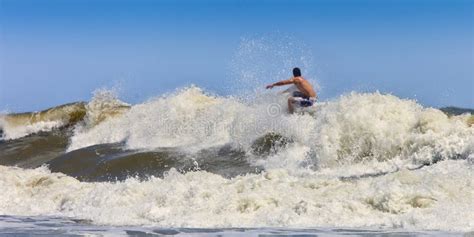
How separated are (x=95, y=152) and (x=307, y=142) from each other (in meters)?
5.43

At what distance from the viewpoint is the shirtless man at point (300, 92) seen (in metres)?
15.3

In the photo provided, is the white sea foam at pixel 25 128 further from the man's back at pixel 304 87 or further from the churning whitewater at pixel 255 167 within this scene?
the man's back at pixel 304 87

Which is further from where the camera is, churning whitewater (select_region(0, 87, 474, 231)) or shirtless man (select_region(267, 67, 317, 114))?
shirtless man (select_region(267, 67, 317, 114))

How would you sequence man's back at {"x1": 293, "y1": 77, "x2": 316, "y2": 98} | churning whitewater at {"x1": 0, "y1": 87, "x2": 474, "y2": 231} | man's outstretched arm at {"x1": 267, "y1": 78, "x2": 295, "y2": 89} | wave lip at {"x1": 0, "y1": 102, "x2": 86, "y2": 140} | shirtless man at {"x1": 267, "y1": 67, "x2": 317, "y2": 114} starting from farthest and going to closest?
wave lip at {"x1": 0, "y1": 102, "x2": 86, "y2": 140}, man's outstretched arm at {"x1": 267, "y1": 78, "x2": 295, "y2": 89}, man's back at {"x1": 293, "y1": 77, "x2": 316, "y2": 98}, shirtless man at {"x1": 267, "y1": 67, "x2": 317, "y2": 114}, churning whitewater at {"x1": 0, "y1": 87, "x2": 474, "y2": 231}

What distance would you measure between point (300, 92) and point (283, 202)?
726 centimetres

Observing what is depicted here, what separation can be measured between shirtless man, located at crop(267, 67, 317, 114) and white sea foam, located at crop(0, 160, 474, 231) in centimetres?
440

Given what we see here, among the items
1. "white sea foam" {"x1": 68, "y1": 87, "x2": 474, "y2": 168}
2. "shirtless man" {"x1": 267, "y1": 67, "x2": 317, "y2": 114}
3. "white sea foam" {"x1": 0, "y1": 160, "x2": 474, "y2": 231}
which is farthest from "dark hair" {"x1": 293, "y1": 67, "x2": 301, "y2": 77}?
"white sea foam" {"x1": 0, "y1": 160, "x2": 474, "y2": 231}

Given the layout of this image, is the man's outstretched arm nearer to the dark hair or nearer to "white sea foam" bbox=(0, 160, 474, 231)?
the dark hair

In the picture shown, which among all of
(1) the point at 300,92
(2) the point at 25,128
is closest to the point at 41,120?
(2) the point at 25,128

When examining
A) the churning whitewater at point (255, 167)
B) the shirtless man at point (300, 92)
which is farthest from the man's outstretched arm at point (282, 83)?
the churning whitewater at point (255, 167)

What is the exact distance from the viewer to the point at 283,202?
28.1 feet

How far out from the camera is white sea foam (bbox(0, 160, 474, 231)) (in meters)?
7.87

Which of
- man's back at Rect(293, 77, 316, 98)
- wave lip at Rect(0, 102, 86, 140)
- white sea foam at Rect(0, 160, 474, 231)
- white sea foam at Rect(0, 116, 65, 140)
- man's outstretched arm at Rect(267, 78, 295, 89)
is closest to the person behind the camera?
white sea foam at Rect(0, 160, 474, 231)

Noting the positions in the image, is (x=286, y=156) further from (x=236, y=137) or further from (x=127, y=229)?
(x=127, y=229)
